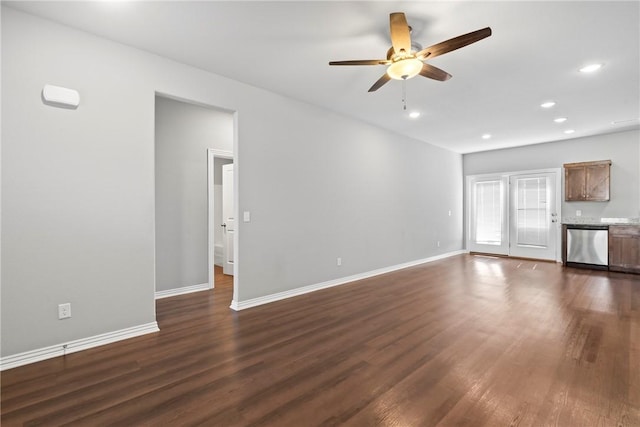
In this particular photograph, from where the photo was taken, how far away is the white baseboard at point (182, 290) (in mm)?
4233

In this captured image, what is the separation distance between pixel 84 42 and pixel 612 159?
29.8ft

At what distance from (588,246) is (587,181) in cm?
143

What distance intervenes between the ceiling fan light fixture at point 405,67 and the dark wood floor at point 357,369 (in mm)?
2459

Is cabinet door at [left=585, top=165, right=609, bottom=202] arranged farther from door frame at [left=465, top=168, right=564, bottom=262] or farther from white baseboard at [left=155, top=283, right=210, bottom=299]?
white baseboard at [left=155, top=283, right=210, bottom=299]

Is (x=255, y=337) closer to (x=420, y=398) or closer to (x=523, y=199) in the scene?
(x=420, y=398)

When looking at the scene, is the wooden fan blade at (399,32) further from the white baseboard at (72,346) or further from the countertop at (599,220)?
the countertop at (599,220)

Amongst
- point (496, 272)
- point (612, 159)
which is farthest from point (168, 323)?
point (612, 159)

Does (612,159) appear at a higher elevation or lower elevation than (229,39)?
lower

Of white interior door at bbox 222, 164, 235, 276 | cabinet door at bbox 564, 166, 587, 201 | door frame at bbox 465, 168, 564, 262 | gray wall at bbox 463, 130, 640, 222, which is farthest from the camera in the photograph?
door frame at bbox 465, 168, 564, 262

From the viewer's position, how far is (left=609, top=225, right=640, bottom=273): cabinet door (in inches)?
215

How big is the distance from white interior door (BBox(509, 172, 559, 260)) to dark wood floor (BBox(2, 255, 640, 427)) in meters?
3.37

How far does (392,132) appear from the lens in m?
6.07

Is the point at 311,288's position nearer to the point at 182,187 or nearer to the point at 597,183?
the point at 182,187

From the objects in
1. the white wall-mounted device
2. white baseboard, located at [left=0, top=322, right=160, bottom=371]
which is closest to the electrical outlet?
white baseboard, located at [left=0, top=322, right=160, bottom=371]
